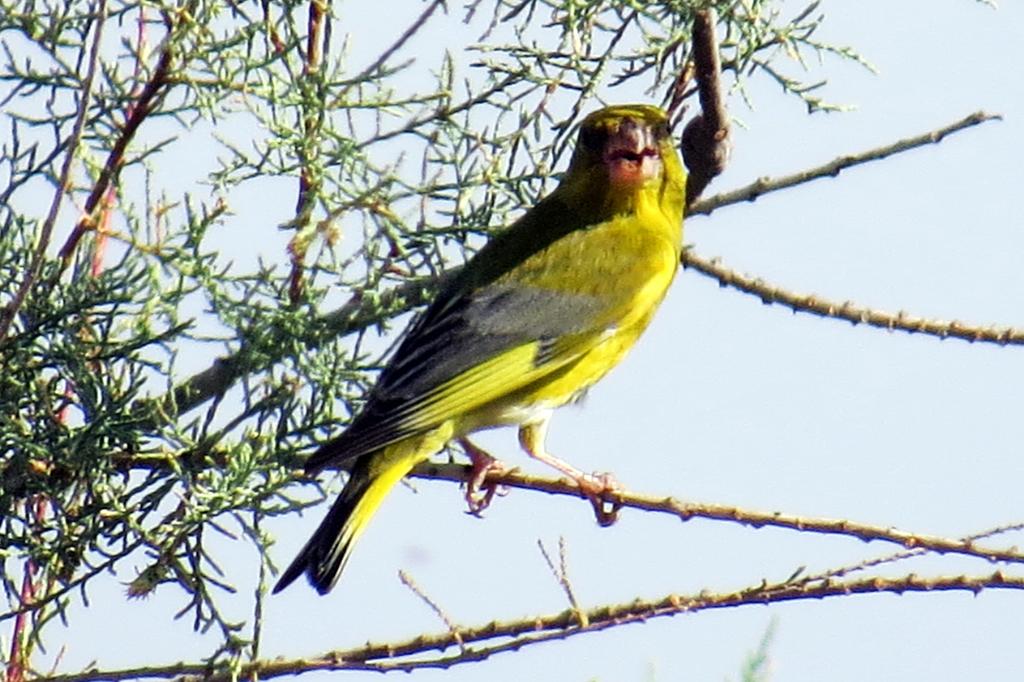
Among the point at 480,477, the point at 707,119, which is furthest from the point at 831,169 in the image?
the point at 480,477

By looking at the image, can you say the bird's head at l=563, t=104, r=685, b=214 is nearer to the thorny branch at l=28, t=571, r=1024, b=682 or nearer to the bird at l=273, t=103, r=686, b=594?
the bird at l=273, t=103, r=686, b=594

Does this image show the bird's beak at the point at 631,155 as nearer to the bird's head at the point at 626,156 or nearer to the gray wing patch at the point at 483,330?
the bird's head at the point at 626,156

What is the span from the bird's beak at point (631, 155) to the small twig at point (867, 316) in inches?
39.3

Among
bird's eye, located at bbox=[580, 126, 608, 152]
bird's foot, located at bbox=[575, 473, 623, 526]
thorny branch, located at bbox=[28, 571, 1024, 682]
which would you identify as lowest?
thorny branch, located at bbox=[28, 571, 1024, 682]

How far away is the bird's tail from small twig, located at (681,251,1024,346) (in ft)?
2.33

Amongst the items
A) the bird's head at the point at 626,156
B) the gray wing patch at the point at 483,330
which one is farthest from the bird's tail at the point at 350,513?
the bird's head at the point at 626,156

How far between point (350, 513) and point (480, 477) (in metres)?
0.26

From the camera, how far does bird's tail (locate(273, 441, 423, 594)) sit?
123 inches

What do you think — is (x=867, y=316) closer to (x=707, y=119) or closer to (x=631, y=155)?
(x=707, y=119)

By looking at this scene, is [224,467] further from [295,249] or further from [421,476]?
[421,476]

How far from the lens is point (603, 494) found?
331 cm

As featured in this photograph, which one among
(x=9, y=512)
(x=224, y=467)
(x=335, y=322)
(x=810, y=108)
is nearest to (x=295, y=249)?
(x=335, y=322)

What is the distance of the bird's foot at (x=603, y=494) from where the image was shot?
3.35 meters

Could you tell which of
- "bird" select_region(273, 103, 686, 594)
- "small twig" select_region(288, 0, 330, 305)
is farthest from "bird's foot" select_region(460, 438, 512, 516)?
"small twig" select_region(288, 0, 330, 305)
